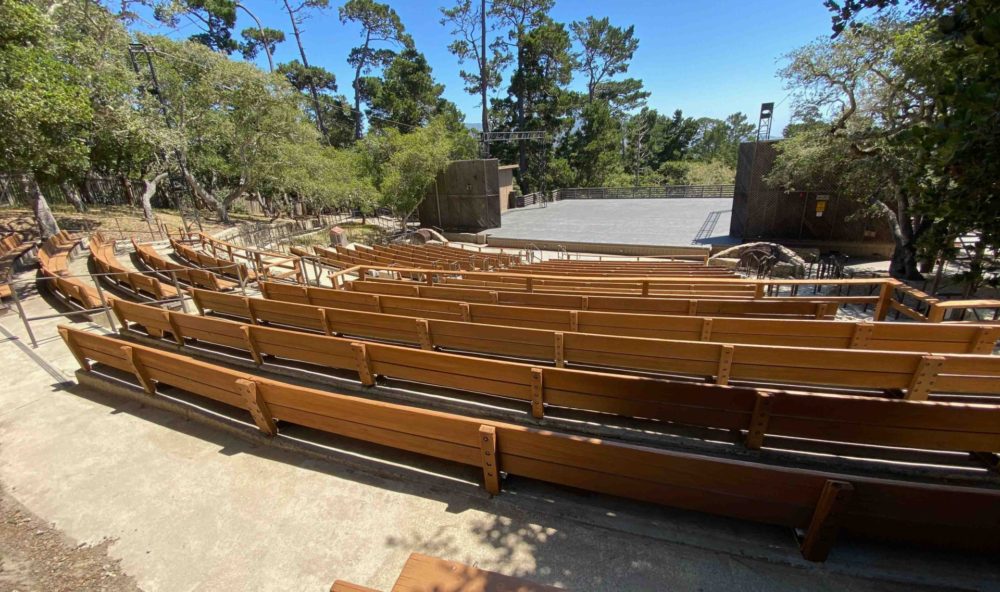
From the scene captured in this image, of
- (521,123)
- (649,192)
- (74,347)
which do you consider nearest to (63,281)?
(74,347)

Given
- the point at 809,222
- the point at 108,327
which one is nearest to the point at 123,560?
the point at 108,327

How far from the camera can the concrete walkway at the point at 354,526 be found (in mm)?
2105

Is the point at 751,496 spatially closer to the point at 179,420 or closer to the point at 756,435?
the point at 756,435

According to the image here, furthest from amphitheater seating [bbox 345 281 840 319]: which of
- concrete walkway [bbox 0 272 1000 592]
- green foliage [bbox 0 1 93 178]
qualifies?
green foliage [bbox 0 1 93 178]

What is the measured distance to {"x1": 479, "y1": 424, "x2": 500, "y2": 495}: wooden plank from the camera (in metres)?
2.47

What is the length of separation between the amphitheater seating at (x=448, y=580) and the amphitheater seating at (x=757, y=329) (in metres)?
3.10

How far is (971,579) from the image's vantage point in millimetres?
1963

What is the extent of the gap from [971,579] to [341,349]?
4.57 m

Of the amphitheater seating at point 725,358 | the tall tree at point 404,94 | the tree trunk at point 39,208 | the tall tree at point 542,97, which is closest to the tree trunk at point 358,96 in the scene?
the tall tree at point 404,94

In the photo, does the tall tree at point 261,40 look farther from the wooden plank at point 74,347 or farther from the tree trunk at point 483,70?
the wooden plank at point 74,347

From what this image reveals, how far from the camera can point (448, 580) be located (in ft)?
5.16

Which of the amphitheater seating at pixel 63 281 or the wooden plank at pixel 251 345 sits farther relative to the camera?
the amphitheater seating at pixel 63 281

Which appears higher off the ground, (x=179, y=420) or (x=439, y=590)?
(x=439, y=590)

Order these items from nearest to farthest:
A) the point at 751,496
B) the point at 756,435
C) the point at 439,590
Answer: the point at 439,590, the point at 751,496, the point at 756,435
